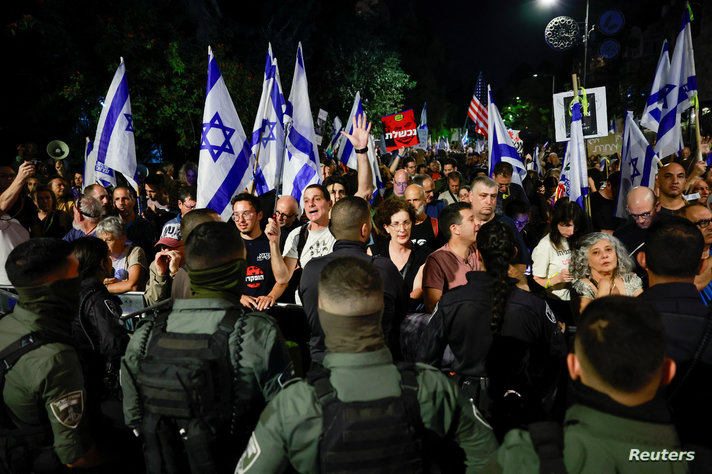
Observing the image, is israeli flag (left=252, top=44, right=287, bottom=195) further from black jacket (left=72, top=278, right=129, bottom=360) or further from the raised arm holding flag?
black jacket (left=72, top=278, right=129, bottom=360)

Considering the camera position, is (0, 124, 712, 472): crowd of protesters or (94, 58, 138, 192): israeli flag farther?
(94, 58, 138, 192): israeli flag

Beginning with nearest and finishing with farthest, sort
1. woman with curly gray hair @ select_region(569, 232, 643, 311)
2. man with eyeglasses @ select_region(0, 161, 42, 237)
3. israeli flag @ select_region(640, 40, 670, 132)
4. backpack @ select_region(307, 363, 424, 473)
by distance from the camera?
backpack @ select_region(307, 363, 424, 473)
woman with curly gray hair @ select_region(569, 232, 643, 311)
man with eyeglasses @ select_region(0, 161, 42, 237)
israeli flag @ select_region(640, 40, 670, 132)

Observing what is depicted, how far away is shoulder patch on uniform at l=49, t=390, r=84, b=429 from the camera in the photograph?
2.38 m

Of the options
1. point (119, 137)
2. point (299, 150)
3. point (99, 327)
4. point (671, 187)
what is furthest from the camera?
point (119, 137)

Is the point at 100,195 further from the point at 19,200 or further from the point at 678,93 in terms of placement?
the point at 678,93

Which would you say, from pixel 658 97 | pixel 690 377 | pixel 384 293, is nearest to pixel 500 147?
pixel 658 97

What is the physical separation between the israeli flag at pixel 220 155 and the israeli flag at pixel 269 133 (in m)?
0.66

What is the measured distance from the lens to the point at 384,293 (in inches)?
138

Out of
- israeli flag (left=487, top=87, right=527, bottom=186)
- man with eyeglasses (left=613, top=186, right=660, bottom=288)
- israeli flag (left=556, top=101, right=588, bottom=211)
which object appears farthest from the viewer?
israeli flag (left=487, top=87, right=527, bottom=186)

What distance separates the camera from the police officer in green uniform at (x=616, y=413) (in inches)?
61.7

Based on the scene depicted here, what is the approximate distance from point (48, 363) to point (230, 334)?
874 mm

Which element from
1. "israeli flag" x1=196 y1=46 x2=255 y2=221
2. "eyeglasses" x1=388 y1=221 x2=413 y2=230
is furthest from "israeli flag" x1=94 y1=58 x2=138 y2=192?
"eyeglasses" x1=388 y1=221 x2=413 y2=230

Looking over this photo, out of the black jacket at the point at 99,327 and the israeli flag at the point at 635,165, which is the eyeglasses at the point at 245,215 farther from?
the israeli flag at the point at 635,165

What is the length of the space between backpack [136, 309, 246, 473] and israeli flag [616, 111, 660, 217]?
632cm
